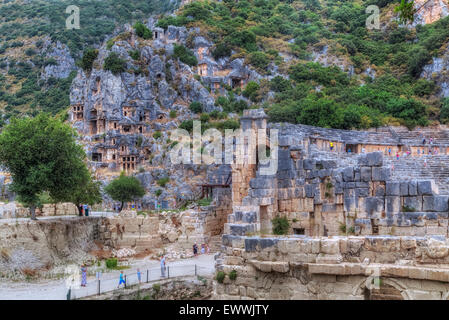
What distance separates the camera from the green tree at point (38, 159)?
20.6 m

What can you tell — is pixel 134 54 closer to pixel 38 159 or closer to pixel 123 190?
pixel 123 190

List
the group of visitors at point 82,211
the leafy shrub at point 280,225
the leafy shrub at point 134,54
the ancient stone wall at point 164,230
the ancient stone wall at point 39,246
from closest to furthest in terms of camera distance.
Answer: the leafy shrub at point 280,225
the ancient stone wall at point 39,246
the ancient stone wall at point 164,230
the group of visitors at point 82,211
the leafy shrub at point 134,54

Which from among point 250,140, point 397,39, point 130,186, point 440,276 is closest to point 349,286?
point 440,276

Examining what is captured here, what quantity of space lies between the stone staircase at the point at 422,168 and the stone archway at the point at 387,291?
11053mm

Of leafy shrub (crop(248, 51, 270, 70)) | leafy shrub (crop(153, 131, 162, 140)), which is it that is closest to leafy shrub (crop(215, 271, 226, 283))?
leafy shrub (crop(153, 131, 162, 140))

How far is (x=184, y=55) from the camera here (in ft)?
209

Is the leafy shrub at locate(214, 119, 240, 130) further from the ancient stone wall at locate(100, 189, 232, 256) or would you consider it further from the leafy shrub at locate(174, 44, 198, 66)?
the ancient stone wall at locate(100, 189, 232, 256)

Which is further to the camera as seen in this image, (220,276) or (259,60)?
(259,60)

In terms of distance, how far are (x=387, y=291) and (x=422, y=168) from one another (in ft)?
46.2

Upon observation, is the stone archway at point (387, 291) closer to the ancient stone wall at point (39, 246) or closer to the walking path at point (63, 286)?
the walking path at point (63, 286)

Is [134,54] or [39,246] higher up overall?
[134,54]

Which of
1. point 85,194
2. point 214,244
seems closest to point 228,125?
point 214,244

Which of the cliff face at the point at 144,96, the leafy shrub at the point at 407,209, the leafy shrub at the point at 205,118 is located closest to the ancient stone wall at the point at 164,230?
the leafy shrub at the point at 407,209

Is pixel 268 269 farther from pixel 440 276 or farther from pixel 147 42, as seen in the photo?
pixel 147 42
